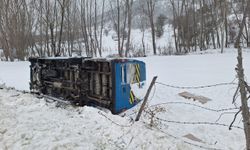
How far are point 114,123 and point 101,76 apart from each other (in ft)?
5.45

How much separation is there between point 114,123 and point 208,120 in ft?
6.98

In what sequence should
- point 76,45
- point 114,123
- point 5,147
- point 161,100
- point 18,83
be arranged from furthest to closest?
point 76,45 → point 18,83 → point 161,100 → point 114,123 → point 5,147

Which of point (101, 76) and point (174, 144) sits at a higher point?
point (101, 76)

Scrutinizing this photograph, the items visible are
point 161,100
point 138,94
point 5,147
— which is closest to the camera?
point 5,147

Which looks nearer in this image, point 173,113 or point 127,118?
point 127,118

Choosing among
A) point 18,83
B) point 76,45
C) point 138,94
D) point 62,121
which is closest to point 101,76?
point 138,94

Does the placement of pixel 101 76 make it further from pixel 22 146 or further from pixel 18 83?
pixel 18 83

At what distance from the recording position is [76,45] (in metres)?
35.5

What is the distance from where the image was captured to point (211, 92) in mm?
8500

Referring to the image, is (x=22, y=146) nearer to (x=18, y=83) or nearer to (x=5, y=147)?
(x=5, y=147)

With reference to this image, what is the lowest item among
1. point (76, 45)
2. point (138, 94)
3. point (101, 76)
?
point (138, 94)

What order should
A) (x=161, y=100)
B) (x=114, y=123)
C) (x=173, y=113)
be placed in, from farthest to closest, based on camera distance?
(x=161, y=100)
(x=173, y=113)
(x=114, y=123)

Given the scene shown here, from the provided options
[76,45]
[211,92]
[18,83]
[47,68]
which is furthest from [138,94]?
[76,45]

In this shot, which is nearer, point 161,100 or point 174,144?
point 174,144
